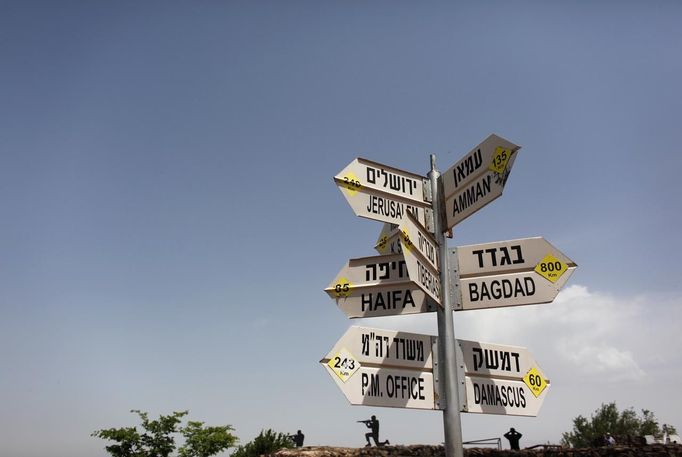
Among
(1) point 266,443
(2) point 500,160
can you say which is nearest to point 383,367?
(2) point 500,160

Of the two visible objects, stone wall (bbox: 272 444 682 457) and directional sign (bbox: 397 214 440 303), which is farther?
stone wall (bbox: 272 444 682 457)

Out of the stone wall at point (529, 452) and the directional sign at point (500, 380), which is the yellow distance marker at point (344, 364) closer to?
the directional sign at point (500, 380)

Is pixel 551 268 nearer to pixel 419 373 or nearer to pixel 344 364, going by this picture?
pixel 419 373

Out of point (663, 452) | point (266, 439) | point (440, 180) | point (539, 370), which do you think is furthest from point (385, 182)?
point (266, 439)

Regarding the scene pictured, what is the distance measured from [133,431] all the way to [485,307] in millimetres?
28959

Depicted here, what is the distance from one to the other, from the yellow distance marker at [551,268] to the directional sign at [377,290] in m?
0.95

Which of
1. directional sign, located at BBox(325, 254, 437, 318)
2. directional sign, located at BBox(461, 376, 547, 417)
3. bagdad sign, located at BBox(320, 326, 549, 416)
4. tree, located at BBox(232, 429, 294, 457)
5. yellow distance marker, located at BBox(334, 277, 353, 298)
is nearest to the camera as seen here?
bagdad sign, located at BBox(320, 326, 549, 416)

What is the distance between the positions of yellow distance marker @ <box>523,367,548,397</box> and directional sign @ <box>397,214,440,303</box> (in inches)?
42.9

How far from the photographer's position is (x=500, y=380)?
398 cm

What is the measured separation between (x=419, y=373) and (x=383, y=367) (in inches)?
11.7

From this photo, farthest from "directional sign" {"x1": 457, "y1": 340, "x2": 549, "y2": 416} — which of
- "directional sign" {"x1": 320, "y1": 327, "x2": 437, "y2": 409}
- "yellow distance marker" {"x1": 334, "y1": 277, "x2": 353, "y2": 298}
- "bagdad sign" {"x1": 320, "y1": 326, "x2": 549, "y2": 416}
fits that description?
"yellow distance marker" {"x1": 334, "y1": 277, "x2": 353, "y2": 298}

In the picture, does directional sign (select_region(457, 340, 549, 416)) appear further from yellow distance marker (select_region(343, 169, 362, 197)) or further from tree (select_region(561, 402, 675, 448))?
tree (select_region(561, 402, 675, 448))

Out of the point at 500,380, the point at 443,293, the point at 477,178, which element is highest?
the point at 477,178

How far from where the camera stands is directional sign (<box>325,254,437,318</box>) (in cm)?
402
